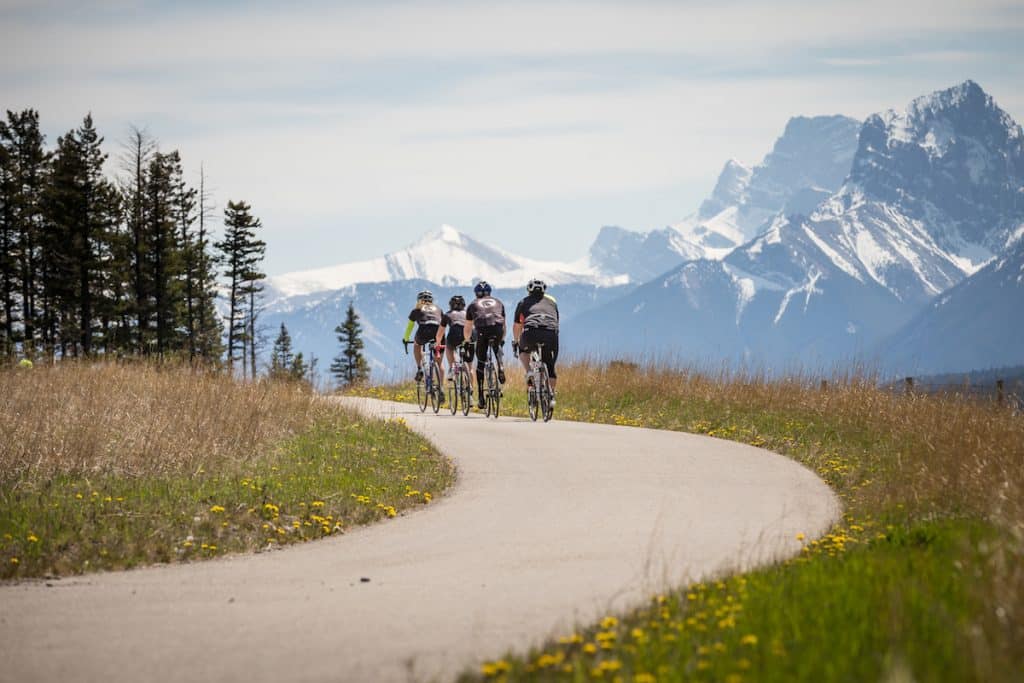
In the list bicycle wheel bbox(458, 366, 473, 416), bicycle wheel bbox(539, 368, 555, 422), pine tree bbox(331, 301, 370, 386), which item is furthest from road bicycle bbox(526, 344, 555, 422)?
pine tree bbox(331, 301, 370, 386)

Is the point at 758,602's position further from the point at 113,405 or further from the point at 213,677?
the point at 113,405

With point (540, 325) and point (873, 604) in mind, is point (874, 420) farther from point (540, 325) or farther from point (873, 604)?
point (873, 604)

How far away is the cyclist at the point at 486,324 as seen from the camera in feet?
74.3

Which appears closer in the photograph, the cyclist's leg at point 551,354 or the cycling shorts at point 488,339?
the cyclist's leg at point 551,354

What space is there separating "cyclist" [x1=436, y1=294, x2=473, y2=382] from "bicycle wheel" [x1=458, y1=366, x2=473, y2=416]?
7.0 inches

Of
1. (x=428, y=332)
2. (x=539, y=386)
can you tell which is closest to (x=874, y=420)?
(x=539, y=386)

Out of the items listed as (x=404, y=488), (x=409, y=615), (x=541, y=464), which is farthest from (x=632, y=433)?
(x=409, y=615)

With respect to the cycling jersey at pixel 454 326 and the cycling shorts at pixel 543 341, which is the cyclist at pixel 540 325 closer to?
the cycling shorts at pixel 543 341

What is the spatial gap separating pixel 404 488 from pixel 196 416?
4.10m

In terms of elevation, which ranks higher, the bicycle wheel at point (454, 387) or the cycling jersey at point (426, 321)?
the cycling jersey at point (426, 321)

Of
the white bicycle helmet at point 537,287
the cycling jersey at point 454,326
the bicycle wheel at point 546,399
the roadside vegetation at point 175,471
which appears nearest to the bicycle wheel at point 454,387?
the cycling jersey at point 454,326

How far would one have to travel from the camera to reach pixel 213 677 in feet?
19.7

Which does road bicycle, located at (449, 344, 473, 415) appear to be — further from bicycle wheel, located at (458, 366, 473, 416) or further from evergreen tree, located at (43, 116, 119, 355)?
evergreen tree, located at (43, 116, 119, 355)

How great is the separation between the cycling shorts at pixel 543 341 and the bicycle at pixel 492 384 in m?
1.70
